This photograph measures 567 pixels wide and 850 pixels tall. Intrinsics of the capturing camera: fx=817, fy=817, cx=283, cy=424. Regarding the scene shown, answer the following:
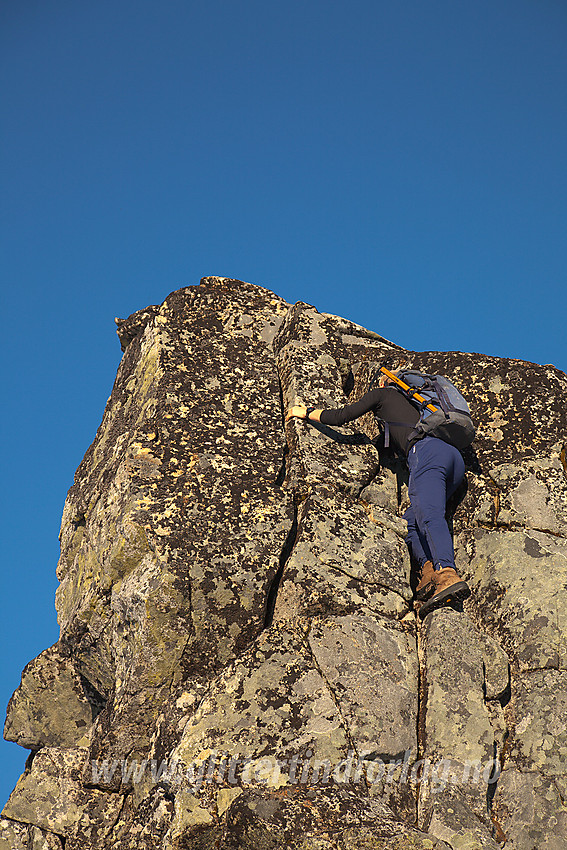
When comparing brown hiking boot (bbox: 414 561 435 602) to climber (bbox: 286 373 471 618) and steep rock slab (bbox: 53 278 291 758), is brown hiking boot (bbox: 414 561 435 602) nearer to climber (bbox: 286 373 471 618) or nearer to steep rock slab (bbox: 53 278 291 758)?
climber (bbox: 286 373 471 618)

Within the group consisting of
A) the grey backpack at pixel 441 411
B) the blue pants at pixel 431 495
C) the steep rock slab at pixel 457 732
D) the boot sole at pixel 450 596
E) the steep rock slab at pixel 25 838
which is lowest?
the steep rock slab at pixel 25 838

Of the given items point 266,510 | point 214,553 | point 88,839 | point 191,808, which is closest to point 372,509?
point 266,510

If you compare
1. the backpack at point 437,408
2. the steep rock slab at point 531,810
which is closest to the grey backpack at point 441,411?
the backpack at point 437,408

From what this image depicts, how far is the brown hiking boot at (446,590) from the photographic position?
35.2 feet

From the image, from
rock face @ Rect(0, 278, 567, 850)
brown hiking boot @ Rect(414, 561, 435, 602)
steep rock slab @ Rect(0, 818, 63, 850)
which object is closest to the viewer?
rock face @ Rect(0, 278, 567, 850)

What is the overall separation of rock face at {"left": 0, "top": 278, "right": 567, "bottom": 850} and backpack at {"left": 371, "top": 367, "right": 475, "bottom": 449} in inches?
34.2

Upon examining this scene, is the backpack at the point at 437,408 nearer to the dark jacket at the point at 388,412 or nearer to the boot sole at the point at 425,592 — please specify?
the dark jacket at the point at 388,412

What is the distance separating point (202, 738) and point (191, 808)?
2.51ft

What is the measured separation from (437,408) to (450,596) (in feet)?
9.84

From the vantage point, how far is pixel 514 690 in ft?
34.6

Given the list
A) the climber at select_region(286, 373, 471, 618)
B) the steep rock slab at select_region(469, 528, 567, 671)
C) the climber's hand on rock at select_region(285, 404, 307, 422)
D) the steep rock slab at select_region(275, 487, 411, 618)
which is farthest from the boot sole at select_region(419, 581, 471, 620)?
the climber's hand on rock at select_region(285, 404, 307, 422)

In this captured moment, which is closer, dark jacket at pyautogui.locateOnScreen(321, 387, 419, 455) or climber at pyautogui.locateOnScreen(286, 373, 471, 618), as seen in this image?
climber at pyautogui.locateOnScreen(286, 373, 471, 618)

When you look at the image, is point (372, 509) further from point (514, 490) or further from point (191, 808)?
point (191, 808)

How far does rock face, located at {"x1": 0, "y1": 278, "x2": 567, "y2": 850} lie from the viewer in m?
9.42
